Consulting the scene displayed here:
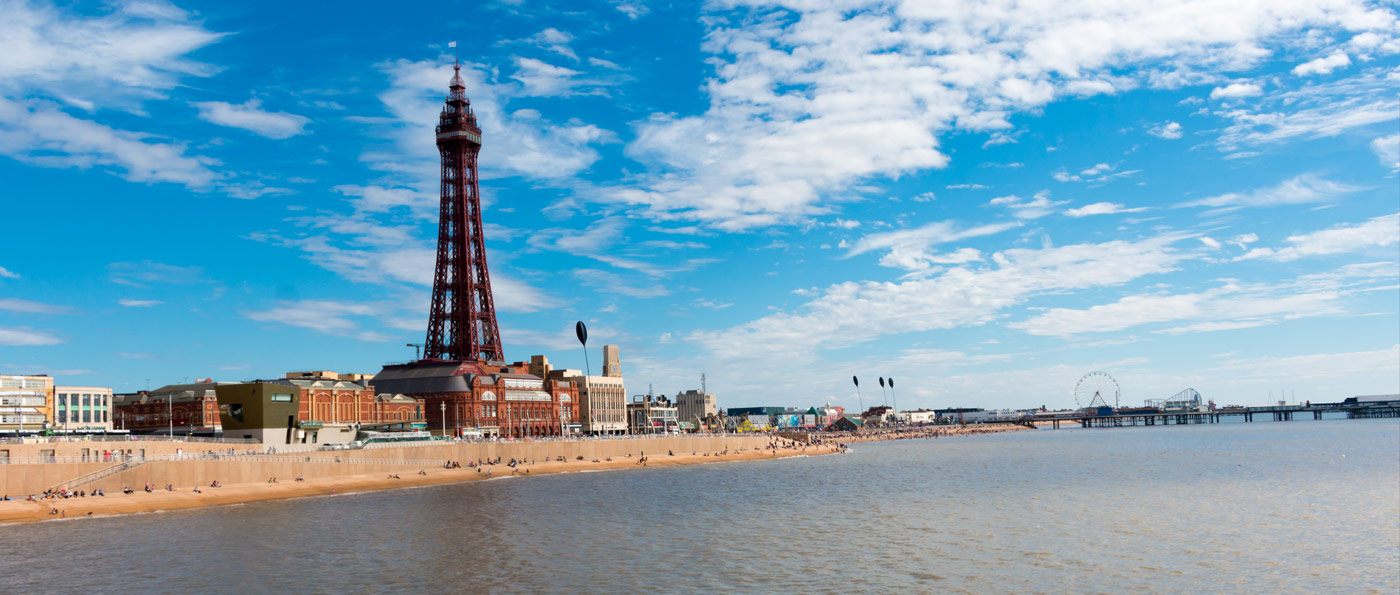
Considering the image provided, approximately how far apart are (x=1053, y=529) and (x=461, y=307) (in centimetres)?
14378

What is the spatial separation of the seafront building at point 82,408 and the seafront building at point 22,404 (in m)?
24.1

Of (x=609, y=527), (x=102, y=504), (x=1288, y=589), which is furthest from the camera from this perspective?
(x=102, y=504)

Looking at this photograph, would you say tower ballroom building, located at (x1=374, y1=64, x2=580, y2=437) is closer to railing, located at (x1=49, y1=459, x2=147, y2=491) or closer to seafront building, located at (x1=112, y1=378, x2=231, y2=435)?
seafront building, located at (x1=112, y1=378, x2=231, y2=435)

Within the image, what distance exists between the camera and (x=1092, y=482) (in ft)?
268

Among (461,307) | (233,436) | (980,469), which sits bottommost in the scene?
(980,469)

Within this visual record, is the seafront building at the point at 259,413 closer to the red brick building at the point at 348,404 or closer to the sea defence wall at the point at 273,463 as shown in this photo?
the sea defence wall at the point at 273,463

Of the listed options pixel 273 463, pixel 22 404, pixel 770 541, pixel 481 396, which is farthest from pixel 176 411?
pixel 770 541

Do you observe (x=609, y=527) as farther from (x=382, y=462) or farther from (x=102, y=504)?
(x=382, y=462)

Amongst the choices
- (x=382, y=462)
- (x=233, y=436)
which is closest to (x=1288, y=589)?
(x=382, y=462)

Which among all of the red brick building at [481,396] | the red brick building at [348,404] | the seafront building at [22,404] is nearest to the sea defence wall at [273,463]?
the red brick building at [348,404]

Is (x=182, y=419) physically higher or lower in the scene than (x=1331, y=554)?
higher

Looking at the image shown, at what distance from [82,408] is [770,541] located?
14995cm

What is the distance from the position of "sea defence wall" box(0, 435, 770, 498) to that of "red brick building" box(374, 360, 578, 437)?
98.4 feet

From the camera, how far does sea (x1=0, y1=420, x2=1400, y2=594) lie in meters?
38.3
